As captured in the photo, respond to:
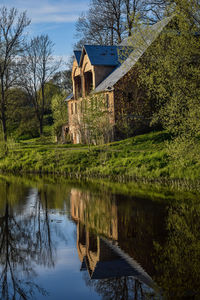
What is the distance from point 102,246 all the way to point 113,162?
13546 mm

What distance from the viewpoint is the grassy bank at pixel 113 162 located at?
19516 mm

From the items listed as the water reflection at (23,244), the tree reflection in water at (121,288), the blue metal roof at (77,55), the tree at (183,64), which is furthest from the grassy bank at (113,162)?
Answer: the blue metal roof at (77,55)

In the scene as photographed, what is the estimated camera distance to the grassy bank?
19.5 m

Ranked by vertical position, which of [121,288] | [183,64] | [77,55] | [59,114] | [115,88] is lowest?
[121,288]

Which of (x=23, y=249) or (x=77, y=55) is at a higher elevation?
(x=77, y=55)

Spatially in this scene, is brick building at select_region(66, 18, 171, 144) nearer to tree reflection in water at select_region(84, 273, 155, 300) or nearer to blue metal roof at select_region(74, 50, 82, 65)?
blue metal roof at select_region(74, 50, 82, 65)

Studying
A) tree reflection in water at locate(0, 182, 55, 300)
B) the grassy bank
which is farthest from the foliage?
tree reflection in water at locate(0, 182, 55, 300)

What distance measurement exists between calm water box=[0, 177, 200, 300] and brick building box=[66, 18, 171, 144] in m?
10.9

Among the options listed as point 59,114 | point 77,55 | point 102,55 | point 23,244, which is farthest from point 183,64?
point 59,114

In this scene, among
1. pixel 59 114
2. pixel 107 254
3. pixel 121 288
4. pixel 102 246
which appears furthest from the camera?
pixel 59 114

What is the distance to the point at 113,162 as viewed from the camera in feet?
76.4

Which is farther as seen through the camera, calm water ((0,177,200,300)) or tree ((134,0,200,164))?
tree ((134,0,200,164))

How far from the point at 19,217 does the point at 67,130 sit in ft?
102

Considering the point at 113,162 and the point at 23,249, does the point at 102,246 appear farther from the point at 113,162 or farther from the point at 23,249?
the point at 113,162
